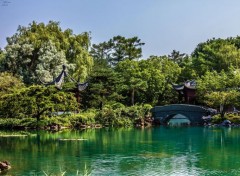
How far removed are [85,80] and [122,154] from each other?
79.9 ft

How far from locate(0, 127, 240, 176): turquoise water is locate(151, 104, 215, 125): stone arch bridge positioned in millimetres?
9815

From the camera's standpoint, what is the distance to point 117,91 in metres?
44.6

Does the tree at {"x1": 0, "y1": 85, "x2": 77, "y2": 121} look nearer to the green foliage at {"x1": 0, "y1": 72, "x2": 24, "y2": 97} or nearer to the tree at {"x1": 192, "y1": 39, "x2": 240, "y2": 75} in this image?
the green foliage at {"x1": 0, "y1": 72, "x2": 24, "y2": 97}

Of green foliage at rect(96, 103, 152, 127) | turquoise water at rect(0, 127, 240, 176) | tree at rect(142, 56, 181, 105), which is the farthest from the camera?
tree at rect(142, 56, 181, 105)

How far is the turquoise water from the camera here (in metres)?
17.9

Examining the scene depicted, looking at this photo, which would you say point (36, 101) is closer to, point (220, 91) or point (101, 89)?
point (101, 89)

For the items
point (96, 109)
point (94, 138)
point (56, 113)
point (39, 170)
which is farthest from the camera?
point (96, 109)

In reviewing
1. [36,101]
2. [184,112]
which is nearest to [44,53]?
[36,101]

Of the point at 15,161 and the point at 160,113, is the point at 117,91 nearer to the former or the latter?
the point at 160,113

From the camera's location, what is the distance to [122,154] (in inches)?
893

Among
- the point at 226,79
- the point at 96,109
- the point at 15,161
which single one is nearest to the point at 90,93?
the point at 96,109

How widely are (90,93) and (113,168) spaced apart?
25.1 metres

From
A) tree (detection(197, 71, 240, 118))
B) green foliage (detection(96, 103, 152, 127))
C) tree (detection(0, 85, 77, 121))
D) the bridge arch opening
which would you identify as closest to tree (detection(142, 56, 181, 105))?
the bridge arch opening

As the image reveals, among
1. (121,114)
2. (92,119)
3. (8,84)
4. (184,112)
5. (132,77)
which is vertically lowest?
(92,119)
